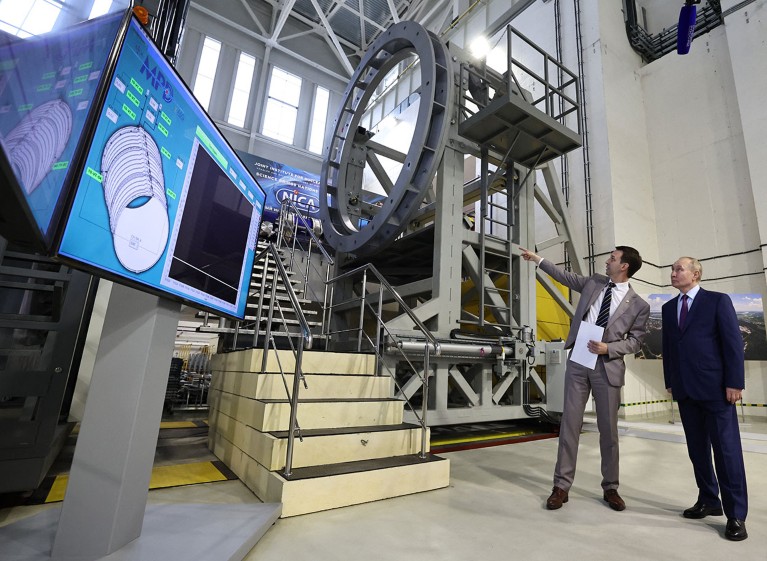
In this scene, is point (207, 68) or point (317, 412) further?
point (207, 68)

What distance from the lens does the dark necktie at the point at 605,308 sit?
2.46m

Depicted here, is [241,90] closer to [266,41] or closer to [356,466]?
[266,41]

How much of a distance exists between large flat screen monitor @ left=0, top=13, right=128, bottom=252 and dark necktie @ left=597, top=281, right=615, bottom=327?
268cm

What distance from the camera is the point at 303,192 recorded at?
12859 mm

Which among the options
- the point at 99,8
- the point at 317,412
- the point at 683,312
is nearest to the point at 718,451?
the point at 683,312

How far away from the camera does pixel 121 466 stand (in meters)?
1.35

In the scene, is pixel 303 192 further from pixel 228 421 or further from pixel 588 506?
pixel 588 506

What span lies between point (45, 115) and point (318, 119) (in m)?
16.8

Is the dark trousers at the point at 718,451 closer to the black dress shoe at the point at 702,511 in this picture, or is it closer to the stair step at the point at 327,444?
the black dress shoe at the point at 702,511

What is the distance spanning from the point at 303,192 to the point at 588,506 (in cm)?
1205

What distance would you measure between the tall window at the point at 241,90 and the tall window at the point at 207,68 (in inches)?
30.7

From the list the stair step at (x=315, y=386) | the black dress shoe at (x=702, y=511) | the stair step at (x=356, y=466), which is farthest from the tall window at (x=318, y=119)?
the black dress shoe at (x=702, y=511)

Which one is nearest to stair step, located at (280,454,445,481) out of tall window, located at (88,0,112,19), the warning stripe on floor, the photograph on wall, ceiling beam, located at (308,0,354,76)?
the warning stripe on floor

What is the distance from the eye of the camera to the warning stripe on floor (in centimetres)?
232
